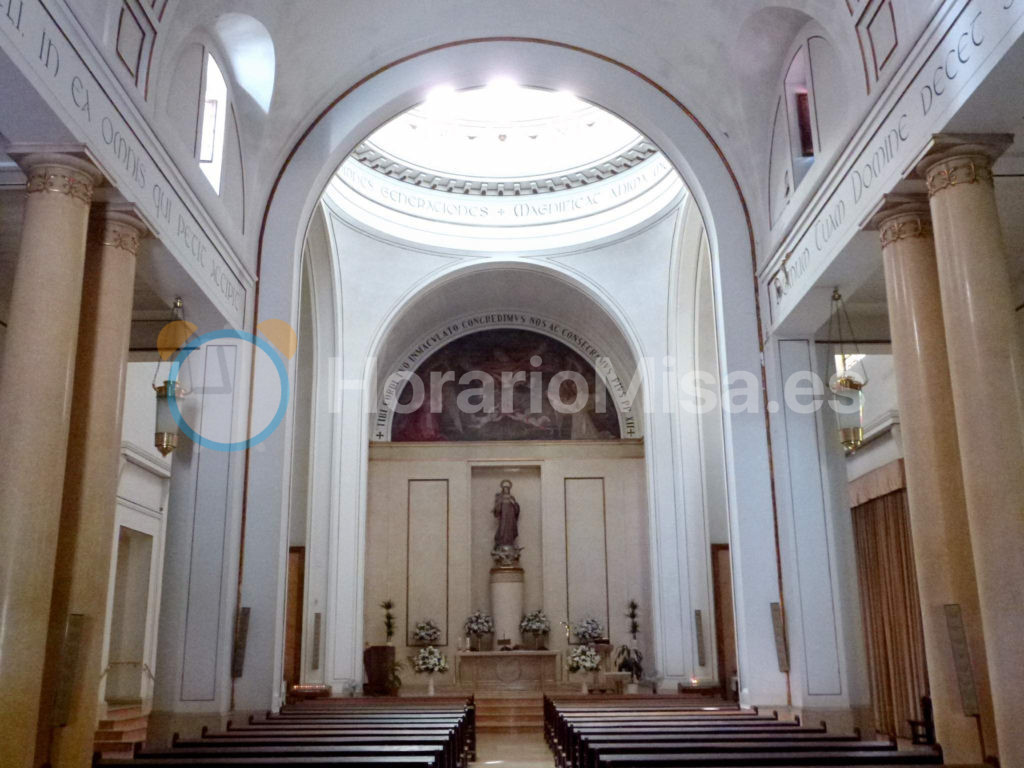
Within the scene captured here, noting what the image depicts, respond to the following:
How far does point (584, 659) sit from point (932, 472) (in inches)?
405

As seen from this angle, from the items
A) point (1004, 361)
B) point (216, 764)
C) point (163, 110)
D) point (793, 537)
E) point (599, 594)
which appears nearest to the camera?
point (216, 764)

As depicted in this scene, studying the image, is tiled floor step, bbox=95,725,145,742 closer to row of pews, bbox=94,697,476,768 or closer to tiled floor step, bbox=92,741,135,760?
tiled floor step, bbox=92,741,135,760

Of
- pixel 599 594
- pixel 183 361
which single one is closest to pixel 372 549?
pixel 599 594

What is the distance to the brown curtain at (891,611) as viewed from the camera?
37.7 ft

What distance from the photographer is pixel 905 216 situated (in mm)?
6082

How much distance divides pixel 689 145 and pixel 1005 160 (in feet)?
11.6

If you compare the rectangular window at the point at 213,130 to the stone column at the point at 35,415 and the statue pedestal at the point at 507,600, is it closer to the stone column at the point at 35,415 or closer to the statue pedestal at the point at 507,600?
the stone column at the point at 35,415

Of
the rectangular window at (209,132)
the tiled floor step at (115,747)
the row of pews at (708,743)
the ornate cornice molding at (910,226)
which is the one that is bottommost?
the tiled floor step at (115,747)

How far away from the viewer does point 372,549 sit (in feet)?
55.5

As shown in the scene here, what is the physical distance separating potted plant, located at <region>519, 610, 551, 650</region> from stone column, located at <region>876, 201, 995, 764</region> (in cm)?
1074

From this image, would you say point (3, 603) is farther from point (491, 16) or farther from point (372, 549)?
point (372, 549)

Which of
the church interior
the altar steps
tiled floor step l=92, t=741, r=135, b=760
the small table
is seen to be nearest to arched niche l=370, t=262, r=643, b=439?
the church interior

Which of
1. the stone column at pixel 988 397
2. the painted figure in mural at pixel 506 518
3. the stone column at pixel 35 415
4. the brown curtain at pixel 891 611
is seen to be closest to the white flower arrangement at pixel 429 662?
the painted figure in mural at pixel 506 518

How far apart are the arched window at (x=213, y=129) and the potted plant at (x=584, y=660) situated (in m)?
10.0
